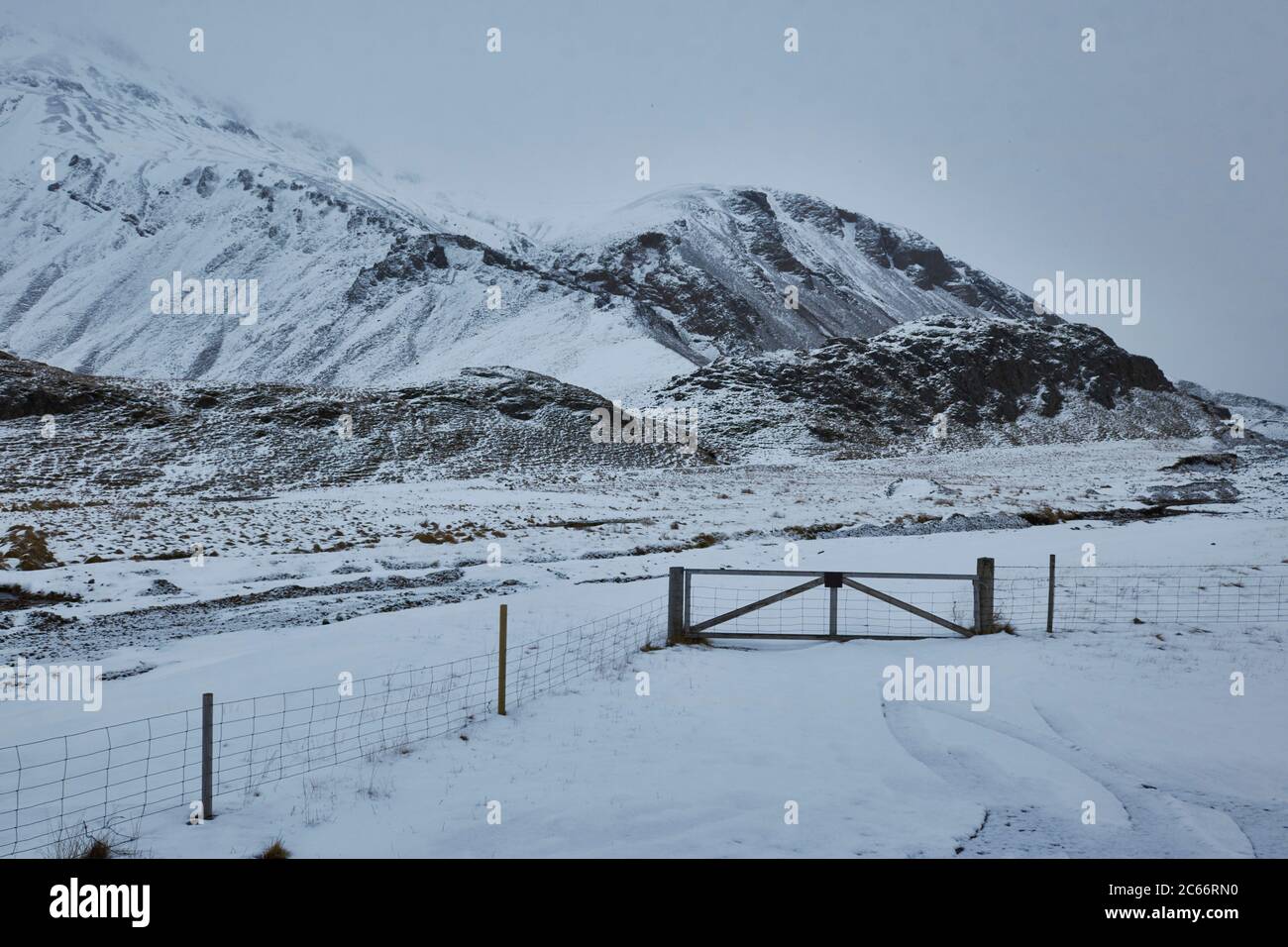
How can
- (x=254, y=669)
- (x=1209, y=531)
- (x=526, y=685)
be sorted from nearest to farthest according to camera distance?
(x=526, y=685) < (x=254, y=669) < (x=1209, y=531)

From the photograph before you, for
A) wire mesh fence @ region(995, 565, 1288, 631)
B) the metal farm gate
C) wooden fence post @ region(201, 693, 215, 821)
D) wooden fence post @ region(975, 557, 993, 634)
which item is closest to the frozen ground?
wooden fence post @ region(201, 693, 215, 821)

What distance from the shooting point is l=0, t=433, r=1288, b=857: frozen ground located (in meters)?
6.52

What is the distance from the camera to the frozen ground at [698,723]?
6.52 meters

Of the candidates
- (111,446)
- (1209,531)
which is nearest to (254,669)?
(1209,531)

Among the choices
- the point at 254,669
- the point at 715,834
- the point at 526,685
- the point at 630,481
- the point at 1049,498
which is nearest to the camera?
the point at 715,834

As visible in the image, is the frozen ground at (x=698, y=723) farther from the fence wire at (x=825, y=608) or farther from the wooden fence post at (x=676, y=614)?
the fence wire at (x=825, y=608)

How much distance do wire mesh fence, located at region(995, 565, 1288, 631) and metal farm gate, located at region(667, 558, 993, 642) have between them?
104 centimetres

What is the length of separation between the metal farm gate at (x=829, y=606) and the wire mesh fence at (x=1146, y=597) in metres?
1.04

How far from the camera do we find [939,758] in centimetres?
823

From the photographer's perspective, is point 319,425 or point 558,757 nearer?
point 558,757

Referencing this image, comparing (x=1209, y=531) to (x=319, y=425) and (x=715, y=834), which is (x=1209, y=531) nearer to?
(x=715, y=834)

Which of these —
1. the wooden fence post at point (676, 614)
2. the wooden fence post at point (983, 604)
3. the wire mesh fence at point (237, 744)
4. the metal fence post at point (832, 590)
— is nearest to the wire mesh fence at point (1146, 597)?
the wooden fence post at point (983, 604)
